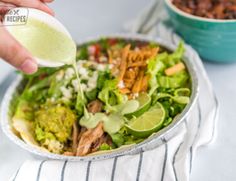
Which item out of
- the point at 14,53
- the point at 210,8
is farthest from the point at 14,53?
the point at 210,8

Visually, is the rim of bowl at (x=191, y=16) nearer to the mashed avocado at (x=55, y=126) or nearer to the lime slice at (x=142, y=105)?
the lime slice at (x=142, y=105)

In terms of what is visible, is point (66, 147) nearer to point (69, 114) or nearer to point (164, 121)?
point (69, 114)

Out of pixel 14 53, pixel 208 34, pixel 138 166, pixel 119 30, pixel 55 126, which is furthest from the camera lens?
pixel 119 30

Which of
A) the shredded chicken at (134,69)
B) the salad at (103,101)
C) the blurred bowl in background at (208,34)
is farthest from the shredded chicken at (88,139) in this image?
the blurred bowl in background at (208,34)

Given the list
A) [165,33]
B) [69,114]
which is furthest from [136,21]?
[69,114]

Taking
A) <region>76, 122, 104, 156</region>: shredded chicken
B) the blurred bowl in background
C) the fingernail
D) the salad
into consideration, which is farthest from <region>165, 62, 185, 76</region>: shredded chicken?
the fingernail

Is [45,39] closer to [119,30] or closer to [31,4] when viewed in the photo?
[31,4]
